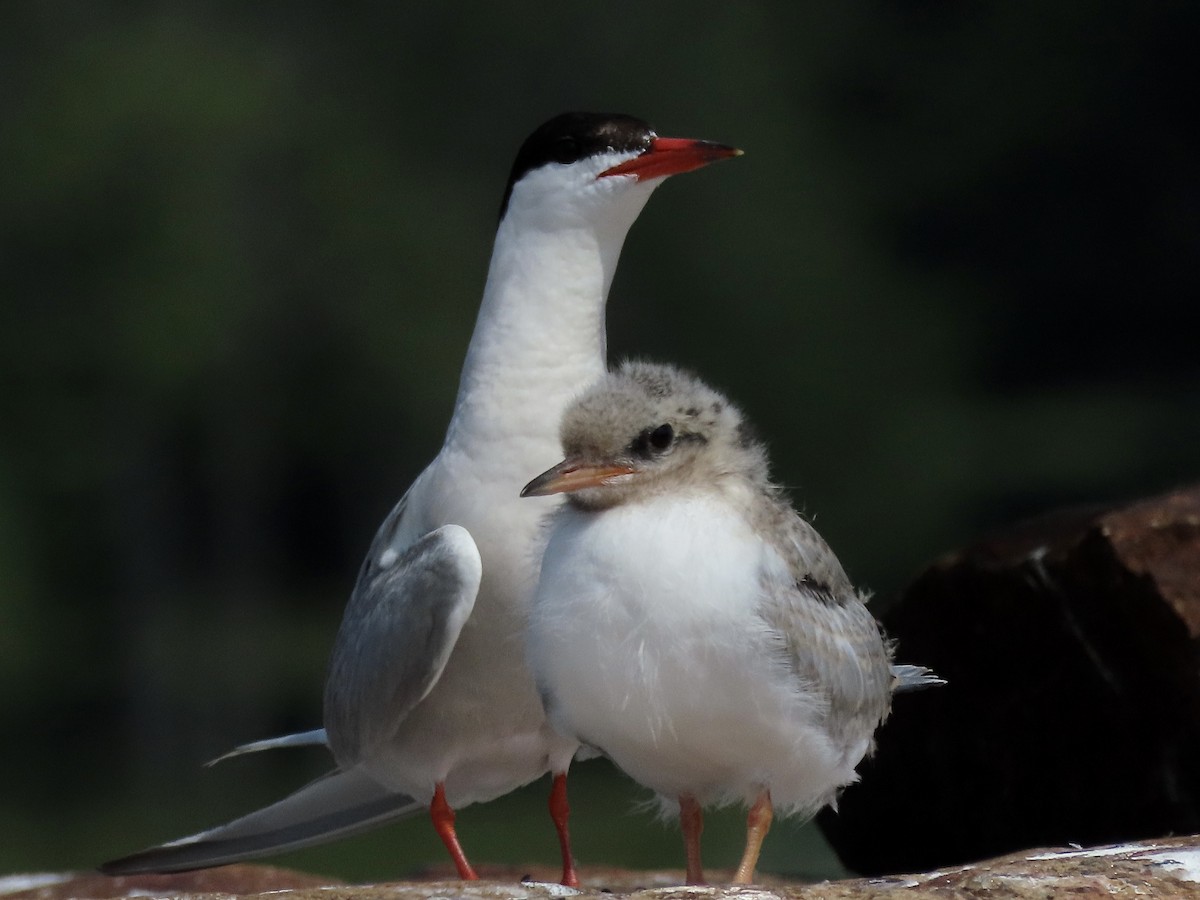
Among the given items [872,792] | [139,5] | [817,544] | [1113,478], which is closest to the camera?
[817,544]

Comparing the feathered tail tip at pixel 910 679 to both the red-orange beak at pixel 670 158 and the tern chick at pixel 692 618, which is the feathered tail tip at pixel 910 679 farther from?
the red-orange beak at pixel 670 158

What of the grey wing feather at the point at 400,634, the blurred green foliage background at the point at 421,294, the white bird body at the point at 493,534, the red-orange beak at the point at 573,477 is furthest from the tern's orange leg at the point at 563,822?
the blurred green foliage background at the point at 421,294

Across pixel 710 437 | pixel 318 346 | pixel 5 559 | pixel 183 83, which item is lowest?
pixel 5 559

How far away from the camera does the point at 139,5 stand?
21766 millimetres

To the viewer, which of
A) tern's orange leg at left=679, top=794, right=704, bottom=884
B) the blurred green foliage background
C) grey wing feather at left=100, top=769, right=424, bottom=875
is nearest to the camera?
tern's orange leg at left=679, top=794, right=704, bottom=884

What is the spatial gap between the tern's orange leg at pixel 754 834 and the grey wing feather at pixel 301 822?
144 centimetres

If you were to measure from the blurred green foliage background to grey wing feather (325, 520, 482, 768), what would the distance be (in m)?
13.7

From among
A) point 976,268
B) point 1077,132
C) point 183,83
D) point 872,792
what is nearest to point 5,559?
point 183,83

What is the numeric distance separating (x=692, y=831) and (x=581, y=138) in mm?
1635

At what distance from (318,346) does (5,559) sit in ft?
12.6

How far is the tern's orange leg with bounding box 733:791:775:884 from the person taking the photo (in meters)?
3.34

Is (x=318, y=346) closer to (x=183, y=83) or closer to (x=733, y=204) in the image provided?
(x=183, y=83)

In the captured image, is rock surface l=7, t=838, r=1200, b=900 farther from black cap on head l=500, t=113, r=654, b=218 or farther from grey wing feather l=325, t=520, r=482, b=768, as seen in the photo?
black cap on head l=500, t=113, r=654, b=218

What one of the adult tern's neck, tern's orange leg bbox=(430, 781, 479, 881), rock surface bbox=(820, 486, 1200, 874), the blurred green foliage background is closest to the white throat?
the adult tern's neck
